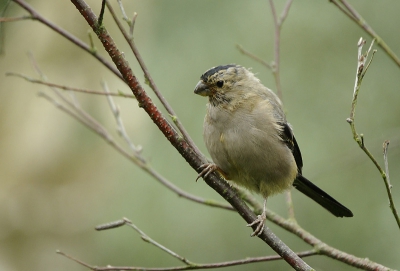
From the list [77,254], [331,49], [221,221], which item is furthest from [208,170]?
[77,254]

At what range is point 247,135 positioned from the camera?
156 inches

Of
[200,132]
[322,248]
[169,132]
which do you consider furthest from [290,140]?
[200,132]

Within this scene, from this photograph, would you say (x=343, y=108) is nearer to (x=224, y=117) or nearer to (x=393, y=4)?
(x=393, y=4)

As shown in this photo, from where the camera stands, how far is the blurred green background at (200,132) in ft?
20.3

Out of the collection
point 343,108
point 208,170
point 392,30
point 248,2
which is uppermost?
point 248,2

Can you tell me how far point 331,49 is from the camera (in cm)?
707

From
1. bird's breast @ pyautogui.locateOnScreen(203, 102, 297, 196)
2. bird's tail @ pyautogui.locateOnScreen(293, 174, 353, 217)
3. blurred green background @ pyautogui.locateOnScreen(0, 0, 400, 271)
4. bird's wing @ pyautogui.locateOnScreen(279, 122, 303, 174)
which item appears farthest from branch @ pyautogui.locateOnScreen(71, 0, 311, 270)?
blurred green background @ pyautogui.locateOnScreen(0, 0, 400, 271)

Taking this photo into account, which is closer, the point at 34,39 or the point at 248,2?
the point at 248,2

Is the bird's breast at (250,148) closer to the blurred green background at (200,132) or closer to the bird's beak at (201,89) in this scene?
the bird's beak at (201,89)

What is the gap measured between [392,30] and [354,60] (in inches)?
22.9

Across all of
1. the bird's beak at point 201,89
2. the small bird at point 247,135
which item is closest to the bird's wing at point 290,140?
the small bird at point 247,135

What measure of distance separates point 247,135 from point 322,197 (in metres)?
0.97

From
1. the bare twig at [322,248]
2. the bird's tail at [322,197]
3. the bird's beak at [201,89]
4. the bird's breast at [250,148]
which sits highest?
the bird's beak at [201,89]

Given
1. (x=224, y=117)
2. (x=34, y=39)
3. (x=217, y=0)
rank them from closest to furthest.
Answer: (x=224, y=117)
(x=217, y=0)
(x=34, y=39)
